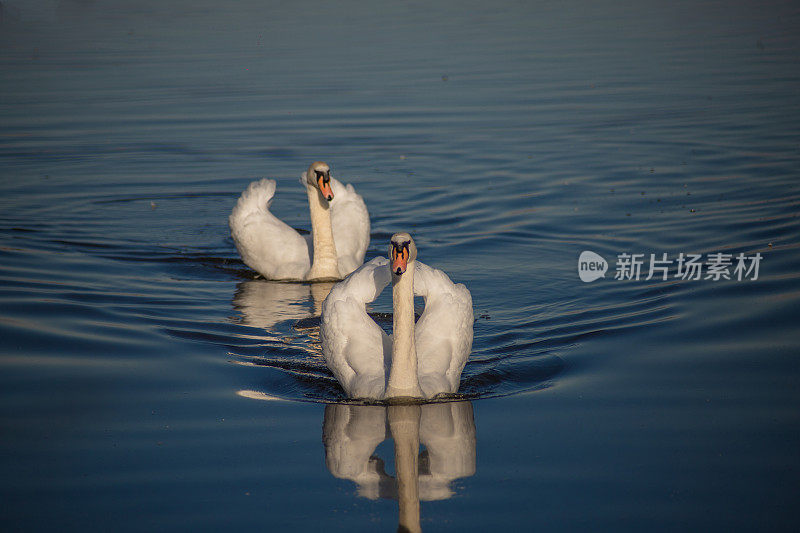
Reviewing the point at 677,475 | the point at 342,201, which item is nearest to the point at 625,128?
the point at 342,201

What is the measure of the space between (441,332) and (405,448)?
1.48 m

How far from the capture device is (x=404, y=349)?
25.9ft

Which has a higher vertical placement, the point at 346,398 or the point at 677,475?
the point at 346,398

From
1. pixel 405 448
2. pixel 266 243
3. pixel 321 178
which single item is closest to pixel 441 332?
pixel 405 448

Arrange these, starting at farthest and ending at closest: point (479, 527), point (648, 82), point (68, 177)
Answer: point (648, 82) → point (68, 177) → point (479, 527)

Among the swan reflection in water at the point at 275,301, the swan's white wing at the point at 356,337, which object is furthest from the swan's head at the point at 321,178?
the swan's white wing at the point at 356,337

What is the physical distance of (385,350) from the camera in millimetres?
8648

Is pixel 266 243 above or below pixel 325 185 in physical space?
below

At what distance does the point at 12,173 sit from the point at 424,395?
464 inches

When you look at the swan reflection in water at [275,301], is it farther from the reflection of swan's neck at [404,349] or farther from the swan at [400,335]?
the reflection of swan's neck at [404,349]

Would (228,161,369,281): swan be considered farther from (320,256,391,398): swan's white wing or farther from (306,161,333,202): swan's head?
(320,256,391,398): swan's white wing

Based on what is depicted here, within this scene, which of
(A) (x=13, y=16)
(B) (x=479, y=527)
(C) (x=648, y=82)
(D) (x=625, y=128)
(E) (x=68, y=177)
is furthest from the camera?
(A) (x=13, y=16)

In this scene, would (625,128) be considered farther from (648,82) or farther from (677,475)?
(677,475)

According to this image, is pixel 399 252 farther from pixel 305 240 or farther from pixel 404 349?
pixel 305 240
